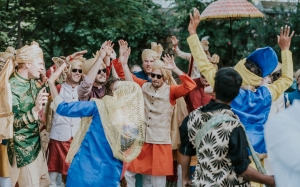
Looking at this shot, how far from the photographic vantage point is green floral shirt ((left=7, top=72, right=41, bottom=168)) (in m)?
6.08

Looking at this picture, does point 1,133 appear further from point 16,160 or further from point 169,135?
point 169,135

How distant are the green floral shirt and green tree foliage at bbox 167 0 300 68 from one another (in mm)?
11173

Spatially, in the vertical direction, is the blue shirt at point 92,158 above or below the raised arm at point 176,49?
below

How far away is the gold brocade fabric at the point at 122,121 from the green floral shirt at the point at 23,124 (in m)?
0.67

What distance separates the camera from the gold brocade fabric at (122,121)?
537 cm

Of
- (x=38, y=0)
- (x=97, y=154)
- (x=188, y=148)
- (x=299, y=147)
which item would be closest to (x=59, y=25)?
(x=38, y=0)

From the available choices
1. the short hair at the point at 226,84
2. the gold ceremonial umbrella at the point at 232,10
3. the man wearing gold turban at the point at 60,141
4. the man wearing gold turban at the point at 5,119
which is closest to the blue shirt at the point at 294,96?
the gold ceremonial umbrella at the point at 232,10

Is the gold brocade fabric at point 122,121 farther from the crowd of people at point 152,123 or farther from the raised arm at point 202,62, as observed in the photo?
the raised arm at point 202,62

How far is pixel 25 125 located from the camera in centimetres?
609

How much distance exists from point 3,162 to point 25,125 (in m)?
0.49

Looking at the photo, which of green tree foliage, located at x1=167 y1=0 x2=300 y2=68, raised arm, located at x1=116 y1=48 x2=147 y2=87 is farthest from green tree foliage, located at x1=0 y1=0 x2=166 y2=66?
green tree foliage, located at x1=167 y1=0 x2=300 y2=68

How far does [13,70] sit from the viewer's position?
20.3 feet

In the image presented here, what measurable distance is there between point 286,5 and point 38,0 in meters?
10.2

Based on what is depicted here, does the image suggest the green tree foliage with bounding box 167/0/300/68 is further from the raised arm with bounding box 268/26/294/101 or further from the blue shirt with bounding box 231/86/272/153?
the blue shirt with bounding box 231/86/272/153
